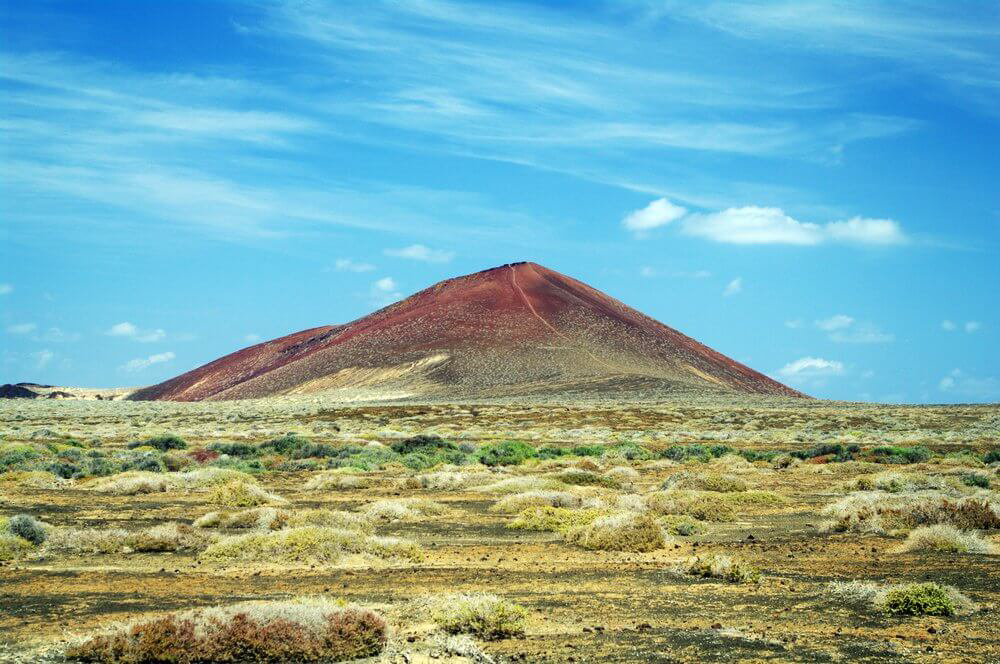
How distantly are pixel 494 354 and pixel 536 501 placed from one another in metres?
100.0

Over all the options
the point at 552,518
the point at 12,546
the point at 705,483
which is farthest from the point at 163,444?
the point at 552,518

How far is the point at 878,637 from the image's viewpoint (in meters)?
9.36

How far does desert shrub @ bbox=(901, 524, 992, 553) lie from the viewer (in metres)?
14.3

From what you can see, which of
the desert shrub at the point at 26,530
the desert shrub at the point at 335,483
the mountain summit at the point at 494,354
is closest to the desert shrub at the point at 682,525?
the desert shrub at the point at 335,483

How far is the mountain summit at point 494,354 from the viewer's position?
10906 cm

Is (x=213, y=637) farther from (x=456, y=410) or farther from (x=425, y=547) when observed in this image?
(x=456, y=410)

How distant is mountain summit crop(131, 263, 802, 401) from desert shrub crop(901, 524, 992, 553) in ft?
259

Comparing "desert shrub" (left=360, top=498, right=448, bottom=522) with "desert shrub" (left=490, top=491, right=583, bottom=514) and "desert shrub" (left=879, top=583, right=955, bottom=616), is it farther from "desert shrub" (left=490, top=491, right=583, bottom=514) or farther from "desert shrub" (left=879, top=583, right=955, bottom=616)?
"desert shrub" (left=879, top=583, right=955, bottom=616)

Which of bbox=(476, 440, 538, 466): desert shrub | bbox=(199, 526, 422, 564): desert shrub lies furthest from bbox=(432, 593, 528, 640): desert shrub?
bbox=(476, 440, 538, 466): desert shrub

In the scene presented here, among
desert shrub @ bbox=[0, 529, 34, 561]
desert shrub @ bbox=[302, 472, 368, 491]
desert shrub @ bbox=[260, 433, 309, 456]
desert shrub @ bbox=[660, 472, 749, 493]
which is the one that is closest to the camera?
desert shrub @ bbox=[0, 529, 34, 561]

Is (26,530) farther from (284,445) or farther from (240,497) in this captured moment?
(284,445)

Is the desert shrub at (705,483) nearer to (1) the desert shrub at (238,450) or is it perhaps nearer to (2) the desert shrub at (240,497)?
(2) the desert shrub at (240,497)

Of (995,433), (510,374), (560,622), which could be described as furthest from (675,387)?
(560,622)

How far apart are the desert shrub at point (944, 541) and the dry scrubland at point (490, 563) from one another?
3 centimetres
